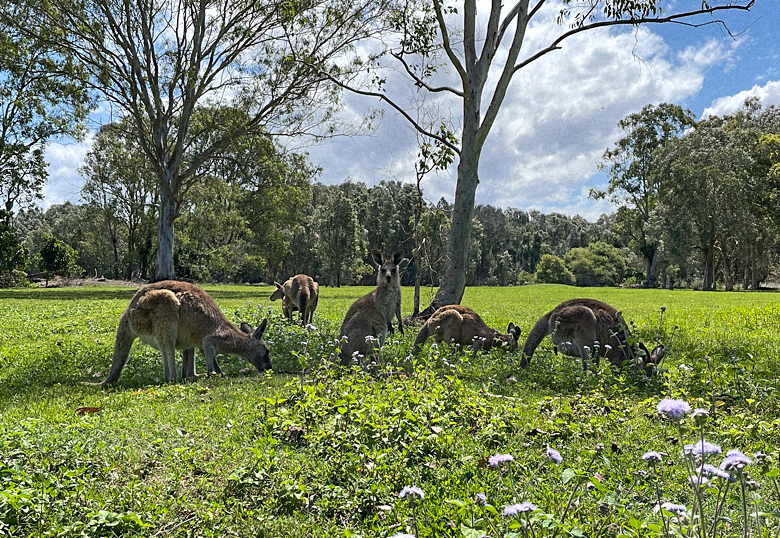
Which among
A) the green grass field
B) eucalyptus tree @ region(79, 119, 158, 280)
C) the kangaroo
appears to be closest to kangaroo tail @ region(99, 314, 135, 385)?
the green grass field

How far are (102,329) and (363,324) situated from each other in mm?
8326

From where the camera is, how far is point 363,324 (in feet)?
26.1

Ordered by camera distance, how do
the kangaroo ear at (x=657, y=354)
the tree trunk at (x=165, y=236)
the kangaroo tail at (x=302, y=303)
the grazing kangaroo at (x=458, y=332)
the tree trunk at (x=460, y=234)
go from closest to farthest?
the kangaroo ear at (x=657, y=354) < the grazing kangaroo at (x=458, y=332) < the tree trunk at (x=460, y=234) < the kangaroo tail at (x=302, y=303) < the tree trunk at (x=165, y=236)

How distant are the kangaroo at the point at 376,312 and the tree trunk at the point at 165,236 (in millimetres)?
18047

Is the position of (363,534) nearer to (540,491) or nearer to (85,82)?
(540,491)

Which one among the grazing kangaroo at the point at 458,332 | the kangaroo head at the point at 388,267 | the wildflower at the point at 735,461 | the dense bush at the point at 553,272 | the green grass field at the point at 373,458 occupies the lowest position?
the green grass field at the point at 373,458

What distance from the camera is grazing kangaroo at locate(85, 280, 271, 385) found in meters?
7.27

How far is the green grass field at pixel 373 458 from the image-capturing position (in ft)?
8.95

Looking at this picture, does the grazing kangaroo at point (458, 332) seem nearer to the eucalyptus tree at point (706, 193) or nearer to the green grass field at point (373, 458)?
the green grass field at point (373, 458)

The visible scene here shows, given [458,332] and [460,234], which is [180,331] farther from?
[460,234]

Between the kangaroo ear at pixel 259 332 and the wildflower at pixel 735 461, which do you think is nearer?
the wildflower at pixel 735 461

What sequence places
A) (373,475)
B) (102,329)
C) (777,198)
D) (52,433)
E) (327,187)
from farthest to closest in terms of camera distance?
(327,187) < (777,198) < (102,329) < (52,433) < (373,475)

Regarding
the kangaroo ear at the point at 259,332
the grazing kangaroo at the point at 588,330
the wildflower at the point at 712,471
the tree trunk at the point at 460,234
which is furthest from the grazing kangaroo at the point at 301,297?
the wildflower at the point at 712,471

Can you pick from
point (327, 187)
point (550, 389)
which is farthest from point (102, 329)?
point (327, 187)
